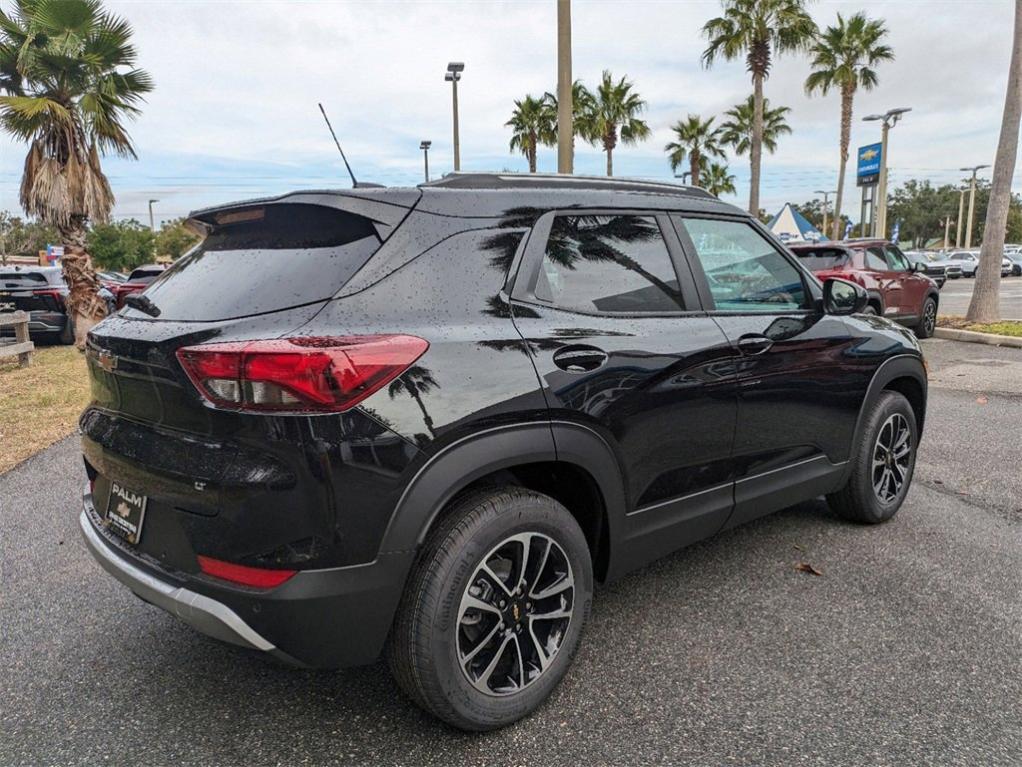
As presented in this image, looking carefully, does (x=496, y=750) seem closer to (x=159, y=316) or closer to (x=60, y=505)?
(x=159, y=316)

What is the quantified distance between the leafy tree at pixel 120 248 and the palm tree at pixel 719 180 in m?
44.3

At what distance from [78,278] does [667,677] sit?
527 inches

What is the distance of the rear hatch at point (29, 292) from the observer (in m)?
12.7

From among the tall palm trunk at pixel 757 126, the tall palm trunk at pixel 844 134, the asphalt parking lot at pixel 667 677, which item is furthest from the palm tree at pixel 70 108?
the tall palm trunk at pixel 844 134

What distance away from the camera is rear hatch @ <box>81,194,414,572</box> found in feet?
6.50

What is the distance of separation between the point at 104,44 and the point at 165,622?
12.9 metres

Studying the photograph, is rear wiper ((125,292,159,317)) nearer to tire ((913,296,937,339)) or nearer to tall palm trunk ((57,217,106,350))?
tall palm trunk ((57,217,106,350))

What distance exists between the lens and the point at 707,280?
3.08 metres

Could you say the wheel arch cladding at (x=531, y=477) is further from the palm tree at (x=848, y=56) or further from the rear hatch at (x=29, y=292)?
the palm tree at (x=848, y=56)

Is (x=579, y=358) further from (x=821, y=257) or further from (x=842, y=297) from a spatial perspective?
(x=821, y=257)

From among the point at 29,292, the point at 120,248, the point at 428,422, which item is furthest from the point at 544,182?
the point at 120,248

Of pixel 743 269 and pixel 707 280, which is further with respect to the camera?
pixel 743 269

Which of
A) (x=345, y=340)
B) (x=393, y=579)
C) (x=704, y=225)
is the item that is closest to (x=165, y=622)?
(x=393, y=579)

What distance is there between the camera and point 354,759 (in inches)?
88.0
